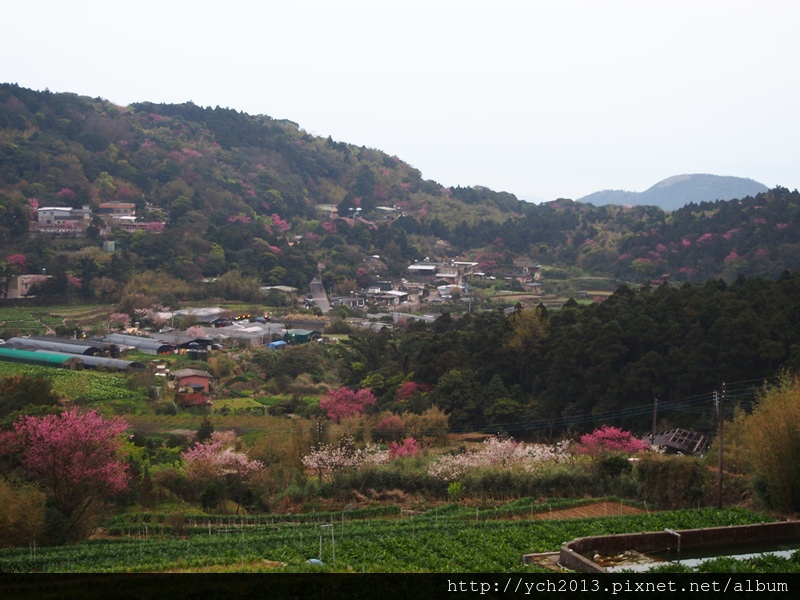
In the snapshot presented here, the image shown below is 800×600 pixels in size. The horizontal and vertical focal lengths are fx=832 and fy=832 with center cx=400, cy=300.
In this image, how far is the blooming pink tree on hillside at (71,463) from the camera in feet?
49.5

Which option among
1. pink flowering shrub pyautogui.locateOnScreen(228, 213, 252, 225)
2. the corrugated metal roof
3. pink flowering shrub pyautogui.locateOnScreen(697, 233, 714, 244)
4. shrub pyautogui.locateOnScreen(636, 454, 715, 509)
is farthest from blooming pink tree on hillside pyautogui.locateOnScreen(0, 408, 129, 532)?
pink flowering shrub pyautogui.locateOnScreen(228, 213, 252, 225)

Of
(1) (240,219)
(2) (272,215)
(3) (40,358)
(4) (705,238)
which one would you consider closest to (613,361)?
(3) (40,358)

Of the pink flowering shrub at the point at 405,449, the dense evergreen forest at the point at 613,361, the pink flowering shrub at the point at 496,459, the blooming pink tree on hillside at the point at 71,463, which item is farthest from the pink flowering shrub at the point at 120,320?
the blooming pink tree on hillside at the point at 71,463

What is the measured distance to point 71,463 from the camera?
15.1 m

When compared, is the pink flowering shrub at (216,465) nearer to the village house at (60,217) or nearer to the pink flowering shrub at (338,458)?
the pink flowering shrub at (338,458)

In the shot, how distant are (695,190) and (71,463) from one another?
12746 centimetres

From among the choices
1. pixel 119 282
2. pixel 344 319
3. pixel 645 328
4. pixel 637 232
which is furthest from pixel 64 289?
pixel 637 232

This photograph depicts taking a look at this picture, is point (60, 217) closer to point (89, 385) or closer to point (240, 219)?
point (240, 219)

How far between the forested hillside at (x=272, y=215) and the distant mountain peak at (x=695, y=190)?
53.3m

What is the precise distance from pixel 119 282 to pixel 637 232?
3352 centimetres

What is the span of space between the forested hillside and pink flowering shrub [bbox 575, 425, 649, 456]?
26098mm

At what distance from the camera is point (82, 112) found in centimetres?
6738
